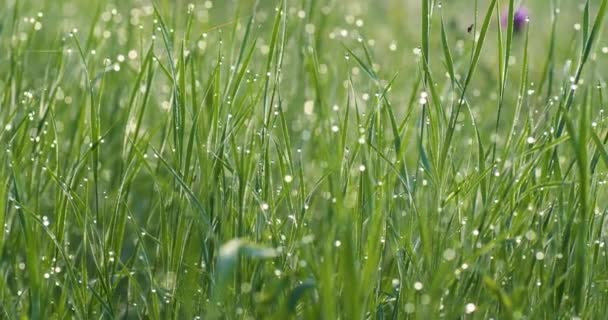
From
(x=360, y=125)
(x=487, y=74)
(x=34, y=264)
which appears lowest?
(x=487, y=74)

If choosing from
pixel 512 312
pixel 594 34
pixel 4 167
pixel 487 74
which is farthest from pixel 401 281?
pixel 487 74

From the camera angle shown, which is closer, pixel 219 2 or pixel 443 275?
pixel 443 275

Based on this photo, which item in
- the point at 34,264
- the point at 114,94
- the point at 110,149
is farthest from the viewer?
the point at 114,94

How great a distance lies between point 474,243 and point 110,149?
1059mm

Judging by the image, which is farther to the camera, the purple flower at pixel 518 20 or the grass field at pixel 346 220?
the purple flower at pixel 518 20

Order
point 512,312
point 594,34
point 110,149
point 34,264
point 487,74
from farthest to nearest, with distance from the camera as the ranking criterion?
point 487,74 → point 110,149 → point 594,34 → point 34,264 → point 512,312

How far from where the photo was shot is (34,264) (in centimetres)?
129

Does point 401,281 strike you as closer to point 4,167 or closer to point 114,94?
point 4,167

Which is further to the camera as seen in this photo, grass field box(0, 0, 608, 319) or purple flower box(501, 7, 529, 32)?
purple flower box(501, 7, 529, 32)

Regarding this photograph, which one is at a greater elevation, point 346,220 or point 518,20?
point 346,220

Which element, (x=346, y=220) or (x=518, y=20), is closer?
(x=346, y=220)

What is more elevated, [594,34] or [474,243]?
[594,34]

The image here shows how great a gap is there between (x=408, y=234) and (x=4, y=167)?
0.70 meters

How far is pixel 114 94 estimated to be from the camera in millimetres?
2344
